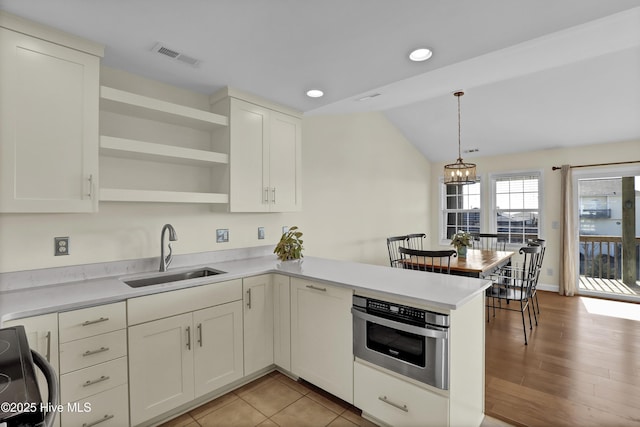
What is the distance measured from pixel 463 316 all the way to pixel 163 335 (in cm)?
176

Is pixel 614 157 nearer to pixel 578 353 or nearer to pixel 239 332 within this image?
pixel 578 353

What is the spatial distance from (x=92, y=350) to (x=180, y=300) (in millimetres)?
492

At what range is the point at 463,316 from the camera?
1.71 metres

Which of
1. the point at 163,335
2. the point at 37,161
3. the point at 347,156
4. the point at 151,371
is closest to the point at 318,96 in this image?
the point at 347,156

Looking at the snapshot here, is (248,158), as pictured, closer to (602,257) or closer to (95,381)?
(95,381)

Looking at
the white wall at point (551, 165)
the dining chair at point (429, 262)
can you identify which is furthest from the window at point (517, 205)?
the dining chair at point (429, 262)

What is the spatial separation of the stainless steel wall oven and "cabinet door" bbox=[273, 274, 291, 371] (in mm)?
633

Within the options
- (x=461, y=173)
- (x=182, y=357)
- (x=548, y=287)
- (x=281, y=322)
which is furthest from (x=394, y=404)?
(x=548, y=287)

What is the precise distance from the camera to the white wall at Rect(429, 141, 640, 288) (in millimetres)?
4637

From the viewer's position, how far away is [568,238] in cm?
486

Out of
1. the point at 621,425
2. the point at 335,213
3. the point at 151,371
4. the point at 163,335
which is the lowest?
the point at 621,425

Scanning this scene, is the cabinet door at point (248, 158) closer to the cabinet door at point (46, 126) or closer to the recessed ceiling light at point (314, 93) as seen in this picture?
the recessed ceiling light at point (314, 93)

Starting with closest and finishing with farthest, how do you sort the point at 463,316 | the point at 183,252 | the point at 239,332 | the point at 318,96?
the point at 463,316
the point at 239,332
the point at 183,252
the point at 318,96

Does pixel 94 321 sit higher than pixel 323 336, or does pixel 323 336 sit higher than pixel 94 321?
pixel 94 321
